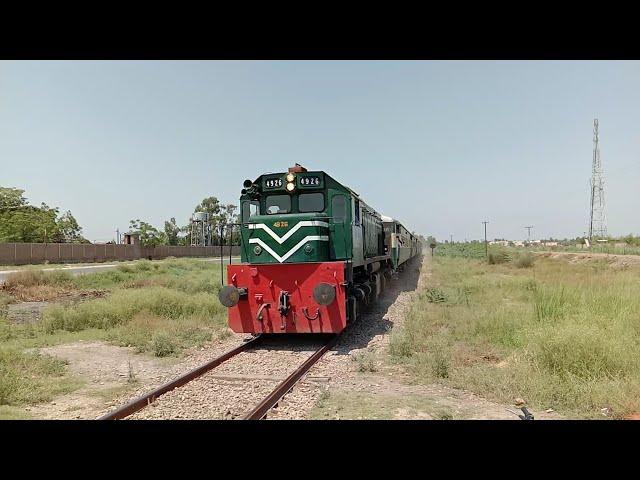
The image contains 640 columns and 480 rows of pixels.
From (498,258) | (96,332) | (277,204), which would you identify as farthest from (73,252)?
(498,258)

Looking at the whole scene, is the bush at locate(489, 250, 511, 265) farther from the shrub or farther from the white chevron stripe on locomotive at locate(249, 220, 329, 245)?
the white chevron stripe on locomotive at locate(249, 220, 329, 245)

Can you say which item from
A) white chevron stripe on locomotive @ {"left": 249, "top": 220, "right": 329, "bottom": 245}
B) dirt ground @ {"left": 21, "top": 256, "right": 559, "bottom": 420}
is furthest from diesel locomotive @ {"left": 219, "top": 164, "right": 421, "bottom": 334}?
dirt ground @ {"left": 21, "top": 256, "right": 559, "bottom": 420}

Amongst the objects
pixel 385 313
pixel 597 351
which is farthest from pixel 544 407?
pixel 385 313

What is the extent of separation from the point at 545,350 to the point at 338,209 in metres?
4.84

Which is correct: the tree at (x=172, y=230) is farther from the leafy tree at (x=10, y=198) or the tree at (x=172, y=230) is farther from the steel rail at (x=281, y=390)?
the steel rail at (x=281, y=390)

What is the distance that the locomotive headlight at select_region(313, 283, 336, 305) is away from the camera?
8.51 meters

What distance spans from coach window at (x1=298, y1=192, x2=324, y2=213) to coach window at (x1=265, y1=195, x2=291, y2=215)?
0.29 metres

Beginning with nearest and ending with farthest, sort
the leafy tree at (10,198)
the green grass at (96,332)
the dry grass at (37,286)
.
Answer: the green grass at (96,332) < the dry grass at (37,286) < the leafy tree at (10,198)

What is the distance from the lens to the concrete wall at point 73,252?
35.4m

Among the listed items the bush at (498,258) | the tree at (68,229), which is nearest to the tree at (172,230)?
the tree at (68,229)

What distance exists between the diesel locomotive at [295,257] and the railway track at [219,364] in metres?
0.68
